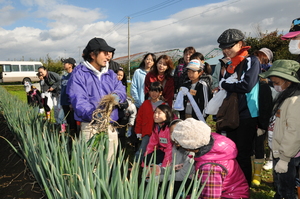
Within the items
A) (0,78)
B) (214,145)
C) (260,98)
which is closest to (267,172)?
(260,98)

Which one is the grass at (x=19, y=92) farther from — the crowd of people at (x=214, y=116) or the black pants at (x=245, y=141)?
the black pants at (x=245, y=141)

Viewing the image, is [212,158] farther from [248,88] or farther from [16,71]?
[16,71]

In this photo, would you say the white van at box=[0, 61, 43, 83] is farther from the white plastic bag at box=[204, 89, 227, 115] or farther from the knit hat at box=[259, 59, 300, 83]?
the knit hat at box=[259, 59, 300, 83]

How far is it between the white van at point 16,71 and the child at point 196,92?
2493 centimetres

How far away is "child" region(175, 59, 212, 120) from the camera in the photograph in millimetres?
2758

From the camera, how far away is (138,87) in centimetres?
368

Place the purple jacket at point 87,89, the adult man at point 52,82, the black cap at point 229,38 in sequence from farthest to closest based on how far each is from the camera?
1. the adult man at point 52,82
2. the black cap at point 229,38
3. the purple jacket at point 87,89

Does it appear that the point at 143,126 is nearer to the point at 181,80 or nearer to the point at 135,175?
the point at 181,80

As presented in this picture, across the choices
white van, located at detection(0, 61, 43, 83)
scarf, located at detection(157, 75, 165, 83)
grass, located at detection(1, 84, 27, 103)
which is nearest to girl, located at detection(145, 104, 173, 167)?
scarf, located at detection(157, 75, 165, 83)

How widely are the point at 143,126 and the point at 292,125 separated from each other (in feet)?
6.12

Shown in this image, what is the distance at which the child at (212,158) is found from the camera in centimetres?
146

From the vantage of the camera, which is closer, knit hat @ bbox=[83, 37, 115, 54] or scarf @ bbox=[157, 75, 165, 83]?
knit hat @ bbox=[83, 37, 115, 54]

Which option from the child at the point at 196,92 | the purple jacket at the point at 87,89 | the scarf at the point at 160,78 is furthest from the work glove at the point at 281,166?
the scarf at the point at 160,78

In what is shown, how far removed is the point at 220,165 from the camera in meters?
1.47
